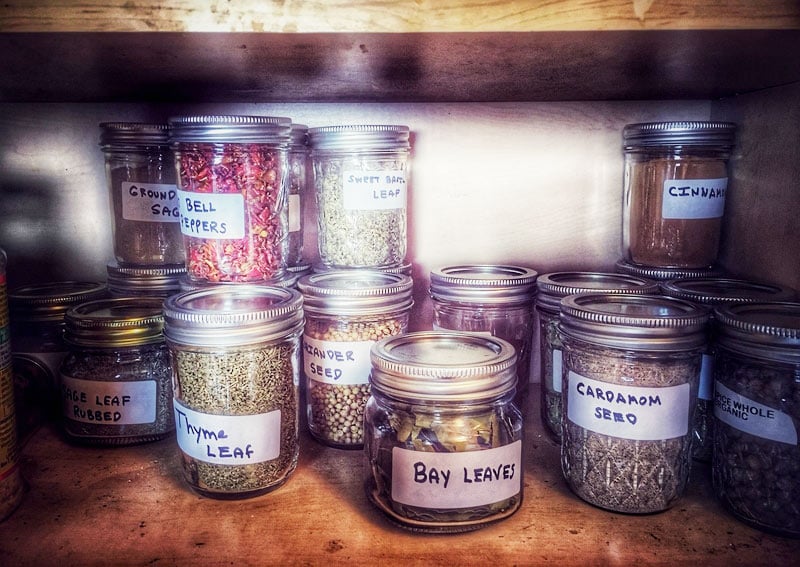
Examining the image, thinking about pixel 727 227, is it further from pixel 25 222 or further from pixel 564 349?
pixel 25 222

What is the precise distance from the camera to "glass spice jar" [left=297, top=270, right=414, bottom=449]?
948mm

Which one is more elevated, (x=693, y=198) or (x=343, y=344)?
(x=693, y=198)

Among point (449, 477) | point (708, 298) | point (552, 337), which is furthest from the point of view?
point (552, 337)

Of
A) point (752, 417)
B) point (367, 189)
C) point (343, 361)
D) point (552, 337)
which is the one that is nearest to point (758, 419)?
point (752, 417)

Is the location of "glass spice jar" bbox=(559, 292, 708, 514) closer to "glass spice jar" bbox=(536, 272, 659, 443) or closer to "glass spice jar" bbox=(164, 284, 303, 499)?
"glass spice jar" bbox=(536, 272, 659, 443)

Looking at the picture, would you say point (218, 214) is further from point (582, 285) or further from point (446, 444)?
point (582, 285)

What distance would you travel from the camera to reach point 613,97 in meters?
1.18

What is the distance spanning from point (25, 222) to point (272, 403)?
2.56 ft

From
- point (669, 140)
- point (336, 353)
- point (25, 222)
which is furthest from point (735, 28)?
point (25, 222)

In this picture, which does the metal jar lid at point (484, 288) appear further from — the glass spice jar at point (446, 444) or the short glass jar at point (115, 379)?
the short glass jar at point (115, 379)

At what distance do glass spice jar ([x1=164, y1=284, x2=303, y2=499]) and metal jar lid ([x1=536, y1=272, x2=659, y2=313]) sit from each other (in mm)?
433

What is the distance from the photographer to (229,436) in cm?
79

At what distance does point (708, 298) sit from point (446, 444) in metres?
0.48

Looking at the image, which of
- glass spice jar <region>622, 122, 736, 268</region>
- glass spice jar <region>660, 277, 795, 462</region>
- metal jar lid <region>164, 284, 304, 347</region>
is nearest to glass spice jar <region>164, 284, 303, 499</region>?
metal jar lid <region>164, 284, 304, 347</region>
